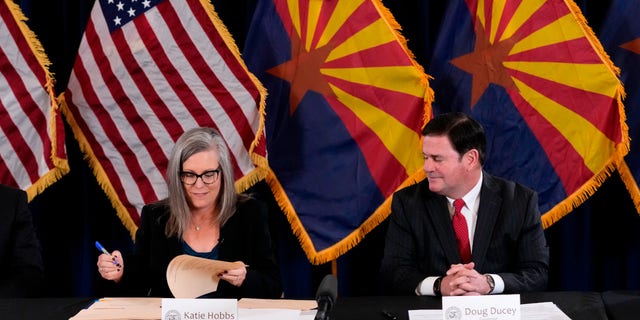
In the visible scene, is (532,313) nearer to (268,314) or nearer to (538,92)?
(268,314)

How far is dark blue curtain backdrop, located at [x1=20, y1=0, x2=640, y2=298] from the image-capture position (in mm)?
4008

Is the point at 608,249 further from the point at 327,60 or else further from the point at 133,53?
the point at 133,53

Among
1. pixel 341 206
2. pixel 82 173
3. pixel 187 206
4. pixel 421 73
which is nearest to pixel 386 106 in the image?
pixel 421 73

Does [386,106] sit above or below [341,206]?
above

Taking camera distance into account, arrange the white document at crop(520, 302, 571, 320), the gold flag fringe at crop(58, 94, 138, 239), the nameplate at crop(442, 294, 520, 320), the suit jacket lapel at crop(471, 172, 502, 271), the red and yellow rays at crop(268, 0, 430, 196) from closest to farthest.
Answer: the nameplate at crop(442, 294, 520, 320)
the white document at crop(520, 302, 571, 320)
the suit jacket lapel at crop(471, 172, 502, 271)
the red and yellow rays at crop(268, 0, 430, 196)
the gold flag fringe at crop(58, 94, 138, 239)

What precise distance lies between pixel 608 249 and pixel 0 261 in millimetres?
2766

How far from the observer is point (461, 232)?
121 inches

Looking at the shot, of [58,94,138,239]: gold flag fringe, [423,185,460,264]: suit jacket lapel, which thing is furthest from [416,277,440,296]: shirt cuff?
[58,94,138,239]: gold flag fringe

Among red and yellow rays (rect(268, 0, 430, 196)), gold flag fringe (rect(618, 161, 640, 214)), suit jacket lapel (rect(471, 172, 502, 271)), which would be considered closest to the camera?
suit jacket lapel (rect(471, 172, 502, 271))

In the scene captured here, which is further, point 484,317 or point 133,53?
point 133,53

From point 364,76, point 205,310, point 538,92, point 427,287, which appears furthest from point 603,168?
point 205,310

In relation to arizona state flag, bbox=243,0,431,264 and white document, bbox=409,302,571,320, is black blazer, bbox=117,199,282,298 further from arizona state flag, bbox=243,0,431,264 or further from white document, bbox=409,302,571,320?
white document, bbox=409,302,571,320

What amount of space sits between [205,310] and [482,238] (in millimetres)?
1288

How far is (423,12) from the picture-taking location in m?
4.01
